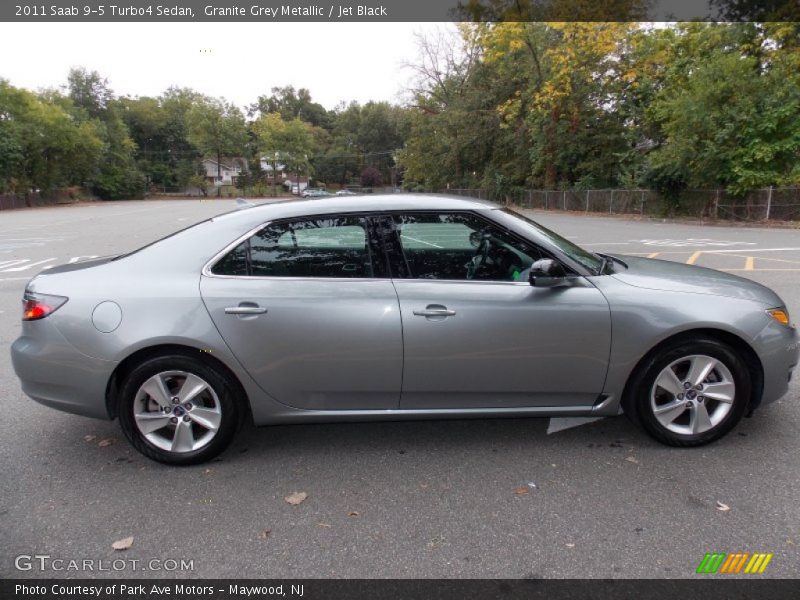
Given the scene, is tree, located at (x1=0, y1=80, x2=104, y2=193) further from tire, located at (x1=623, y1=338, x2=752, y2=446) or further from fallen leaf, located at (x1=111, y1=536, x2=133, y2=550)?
tire, located at (x1=623, y1=338, x2=752, y2=446)

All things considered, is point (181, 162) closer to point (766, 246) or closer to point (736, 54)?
point (736, 54)

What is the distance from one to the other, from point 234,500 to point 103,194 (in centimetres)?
8702

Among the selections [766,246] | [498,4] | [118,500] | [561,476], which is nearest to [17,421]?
[118,500]

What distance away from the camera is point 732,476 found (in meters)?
3.09

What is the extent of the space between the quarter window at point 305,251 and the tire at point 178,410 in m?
0.63

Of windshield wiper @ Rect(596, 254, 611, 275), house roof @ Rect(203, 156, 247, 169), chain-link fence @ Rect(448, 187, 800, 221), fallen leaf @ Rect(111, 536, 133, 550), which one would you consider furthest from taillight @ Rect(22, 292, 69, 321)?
house roof @ Rect(203, 156, 247, 169)

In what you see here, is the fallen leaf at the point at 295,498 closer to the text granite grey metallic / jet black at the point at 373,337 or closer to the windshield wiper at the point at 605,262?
the text granite grey metallic / jet black at the point at 373,337

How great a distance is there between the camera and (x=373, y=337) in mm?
3184

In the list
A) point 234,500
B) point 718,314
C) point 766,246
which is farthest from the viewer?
point 766,246

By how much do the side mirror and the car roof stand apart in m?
0.55

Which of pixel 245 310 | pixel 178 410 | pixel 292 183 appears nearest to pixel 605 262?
pixel 245 310

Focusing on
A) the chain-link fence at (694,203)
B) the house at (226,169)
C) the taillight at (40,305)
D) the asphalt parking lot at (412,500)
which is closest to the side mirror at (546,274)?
the asphalt parking lot at (412,500)
